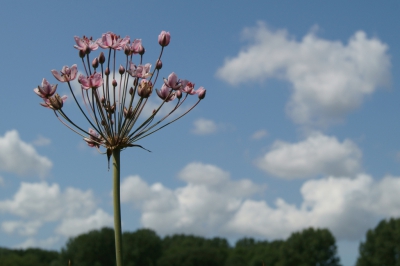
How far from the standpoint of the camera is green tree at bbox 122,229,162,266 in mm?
110438

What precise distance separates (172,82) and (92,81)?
0.86 metres

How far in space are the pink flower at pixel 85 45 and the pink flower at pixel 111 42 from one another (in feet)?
0.21

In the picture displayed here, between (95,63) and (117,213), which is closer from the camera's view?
(117,213)

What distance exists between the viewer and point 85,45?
5.84 meters

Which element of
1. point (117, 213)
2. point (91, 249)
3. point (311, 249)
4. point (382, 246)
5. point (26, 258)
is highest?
point (26, 258)

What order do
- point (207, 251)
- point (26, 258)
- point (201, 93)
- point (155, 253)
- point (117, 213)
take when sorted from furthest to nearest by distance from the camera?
1. point (207, 251)
2. point (26, 258)
3. point (155, 253)
4. point (201, 93)
5. point (117, 213)

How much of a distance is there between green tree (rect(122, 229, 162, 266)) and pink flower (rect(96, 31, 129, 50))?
105509mm

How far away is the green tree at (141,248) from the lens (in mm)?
110438

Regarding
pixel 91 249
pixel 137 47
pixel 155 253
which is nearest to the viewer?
pixel 137 47

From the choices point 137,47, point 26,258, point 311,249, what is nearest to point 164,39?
point 137,47

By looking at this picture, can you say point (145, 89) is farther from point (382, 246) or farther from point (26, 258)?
point (26, 258)

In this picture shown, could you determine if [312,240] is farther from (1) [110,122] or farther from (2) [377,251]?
(1) [110,122]

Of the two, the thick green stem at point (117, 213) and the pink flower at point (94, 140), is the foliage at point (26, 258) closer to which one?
the pink flower at point (94, 140)

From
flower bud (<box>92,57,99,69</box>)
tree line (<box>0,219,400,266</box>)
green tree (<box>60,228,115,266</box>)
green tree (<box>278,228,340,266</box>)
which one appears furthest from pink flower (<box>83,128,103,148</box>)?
green tree (<box>278,228,340,266</box>)
